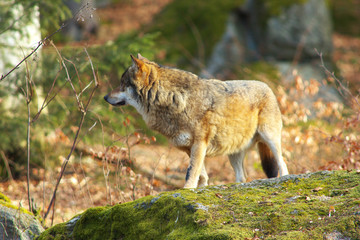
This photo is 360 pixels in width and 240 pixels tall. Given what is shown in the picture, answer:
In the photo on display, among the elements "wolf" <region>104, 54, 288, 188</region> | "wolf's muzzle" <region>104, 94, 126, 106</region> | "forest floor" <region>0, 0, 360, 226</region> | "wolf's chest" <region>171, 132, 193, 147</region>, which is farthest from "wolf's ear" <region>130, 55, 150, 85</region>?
"forest floor" <region>0, 0, 360, 226</region>

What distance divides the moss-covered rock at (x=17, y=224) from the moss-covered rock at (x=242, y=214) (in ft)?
0.89

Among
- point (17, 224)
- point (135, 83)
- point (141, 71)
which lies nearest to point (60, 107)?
point (135, 83)

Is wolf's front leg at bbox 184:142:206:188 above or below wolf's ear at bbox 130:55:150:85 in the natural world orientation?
below

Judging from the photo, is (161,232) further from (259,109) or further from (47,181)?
(47,181)

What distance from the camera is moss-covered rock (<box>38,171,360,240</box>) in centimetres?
345

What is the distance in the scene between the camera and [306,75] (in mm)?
16594

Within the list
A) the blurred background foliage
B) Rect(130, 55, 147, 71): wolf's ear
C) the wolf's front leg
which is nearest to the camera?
the wolf's front leg

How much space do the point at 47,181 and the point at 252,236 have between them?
24.7 ft

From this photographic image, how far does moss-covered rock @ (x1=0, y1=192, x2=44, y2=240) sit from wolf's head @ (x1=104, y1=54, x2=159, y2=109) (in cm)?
233

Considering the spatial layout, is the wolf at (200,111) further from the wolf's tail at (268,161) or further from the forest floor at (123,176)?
the forest floor at (123,176)

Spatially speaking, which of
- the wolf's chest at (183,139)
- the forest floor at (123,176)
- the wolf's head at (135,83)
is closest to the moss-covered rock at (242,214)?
the forest floor at (123,176)

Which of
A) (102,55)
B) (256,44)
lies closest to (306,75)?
(256,44)

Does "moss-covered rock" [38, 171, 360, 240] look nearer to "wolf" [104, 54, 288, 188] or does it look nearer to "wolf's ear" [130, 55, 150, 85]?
"wolf" [104, 54, 288, 188]

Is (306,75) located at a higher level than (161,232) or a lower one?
lower
